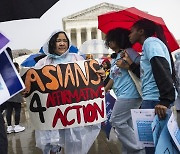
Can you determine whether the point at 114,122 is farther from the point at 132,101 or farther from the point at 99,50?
the point at 99,50

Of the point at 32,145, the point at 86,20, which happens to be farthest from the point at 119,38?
the point at 86,20

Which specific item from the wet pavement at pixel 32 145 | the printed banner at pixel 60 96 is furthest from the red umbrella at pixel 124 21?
the wet pavement at pixel 32 145

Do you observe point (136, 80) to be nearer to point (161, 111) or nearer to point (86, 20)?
point (161, 111)

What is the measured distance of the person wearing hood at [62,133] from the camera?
3.37m

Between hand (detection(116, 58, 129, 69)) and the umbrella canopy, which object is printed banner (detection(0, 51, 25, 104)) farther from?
hand (detection(116, 58, 129, 69))

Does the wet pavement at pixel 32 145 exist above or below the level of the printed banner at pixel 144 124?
below

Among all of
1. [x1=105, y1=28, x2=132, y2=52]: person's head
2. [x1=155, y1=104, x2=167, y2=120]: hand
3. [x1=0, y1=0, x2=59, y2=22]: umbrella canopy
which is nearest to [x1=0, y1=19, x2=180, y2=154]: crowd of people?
[x1=105, y1=28, x2=132, y2=52]: person's head

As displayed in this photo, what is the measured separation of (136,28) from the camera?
3.10m

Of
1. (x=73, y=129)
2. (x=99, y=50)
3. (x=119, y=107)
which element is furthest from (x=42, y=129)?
(x=99, y=50)

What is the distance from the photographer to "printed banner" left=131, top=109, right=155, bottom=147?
2631 mm

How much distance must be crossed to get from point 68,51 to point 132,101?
0.86 m

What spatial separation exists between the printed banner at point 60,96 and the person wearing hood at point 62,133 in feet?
0.36

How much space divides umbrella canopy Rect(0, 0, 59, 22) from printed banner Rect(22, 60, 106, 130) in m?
0.73

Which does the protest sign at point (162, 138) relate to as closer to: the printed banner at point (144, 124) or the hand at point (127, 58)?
the printed banner at point (144, 124)
